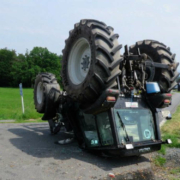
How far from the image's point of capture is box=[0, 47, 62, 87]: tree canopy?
7946cm

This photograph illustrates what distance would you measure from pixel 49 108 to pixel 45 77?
4.14ft

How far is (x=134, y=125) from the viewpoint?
20.2 ft

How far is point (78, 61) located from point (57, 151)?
2576 mm

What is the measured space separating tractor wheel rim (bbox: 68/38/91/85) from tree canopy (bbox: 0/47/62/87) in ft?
233

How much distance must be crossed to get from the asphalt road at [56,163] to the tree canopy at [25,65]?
7093cm

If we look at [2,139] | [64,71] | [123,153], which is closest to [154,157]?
[123,153]

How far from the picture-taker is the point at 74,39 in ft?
22.9

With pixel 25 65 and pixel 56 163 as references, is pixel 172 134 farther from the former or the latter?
pixel 25 65

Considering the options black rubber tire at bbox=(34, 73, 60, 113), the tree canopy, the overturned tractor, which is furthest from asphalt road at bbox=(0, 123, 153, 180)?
the tree canopy

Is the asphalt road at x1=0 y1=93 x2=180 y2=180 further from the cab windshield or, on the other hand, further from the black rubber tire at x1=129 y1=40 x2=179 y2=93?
the black rubber tire at x1=129 y1=40 x2=179 y2=93

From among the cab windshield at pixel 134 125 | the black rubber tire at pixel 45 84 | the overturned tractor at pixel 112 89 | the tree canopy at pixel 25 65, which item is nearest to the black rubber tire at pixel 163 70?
the overturned tractor at pixel 112 89

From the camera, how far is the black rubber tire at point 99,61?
5695mm

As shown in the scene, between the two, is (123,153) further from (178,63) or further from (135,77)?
(178,63)

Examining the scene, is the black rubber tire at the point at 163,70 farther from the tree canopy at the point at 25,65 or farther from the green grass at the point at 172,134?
the tree canopy at the point at 25,65
